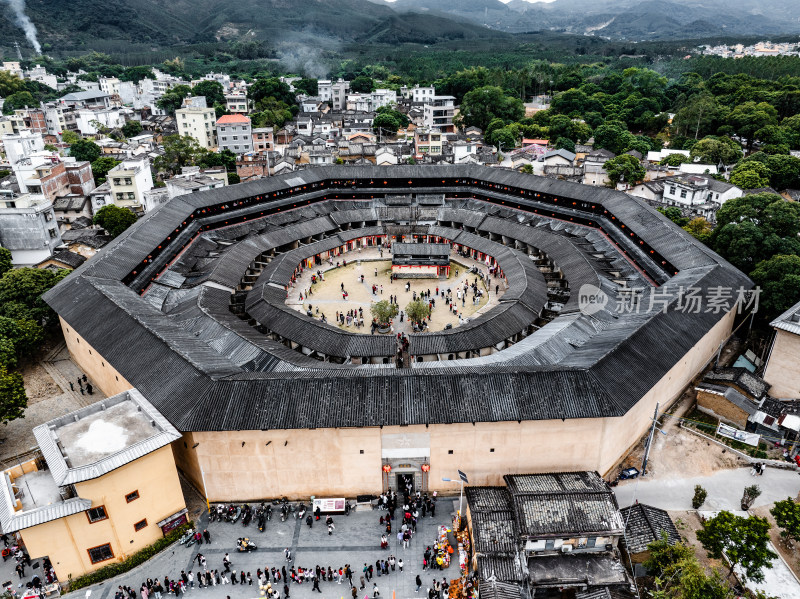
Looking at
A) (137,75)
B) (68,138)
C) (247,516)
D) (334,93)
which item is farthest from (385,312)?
(137,75)

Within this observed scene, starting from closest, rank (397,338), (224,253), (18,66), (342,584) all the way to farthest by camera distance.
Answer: (342,584), (397,338), (224,253), (18,66)

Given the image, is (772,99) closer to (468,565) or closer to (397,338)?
(397,338)

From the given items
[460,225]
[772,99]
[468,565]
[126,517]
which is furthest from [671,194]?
[126,517]

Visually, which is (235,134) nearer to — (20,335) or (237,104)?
(237,104)

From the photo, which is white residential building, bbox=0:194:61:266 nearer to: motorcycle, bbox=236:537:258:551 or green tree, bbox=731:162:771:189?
motorcycle, bbox=236:537:258:551

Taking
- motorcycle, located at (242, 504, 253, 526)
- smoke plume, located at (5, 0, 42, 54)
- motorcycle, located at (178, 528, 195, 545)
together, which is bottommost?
motorcycle, located at (178, 528, 195, 545)

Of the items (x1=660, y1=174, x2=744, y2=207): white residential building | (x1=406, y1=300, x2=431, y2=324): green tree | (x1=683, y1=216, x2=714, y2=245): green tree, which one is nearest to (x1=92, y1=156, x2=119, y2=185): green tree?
(x1=406, y1=300, x2=431, y2=324): green tree

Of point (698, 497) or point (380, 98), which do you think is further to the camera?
point (380, 98)
